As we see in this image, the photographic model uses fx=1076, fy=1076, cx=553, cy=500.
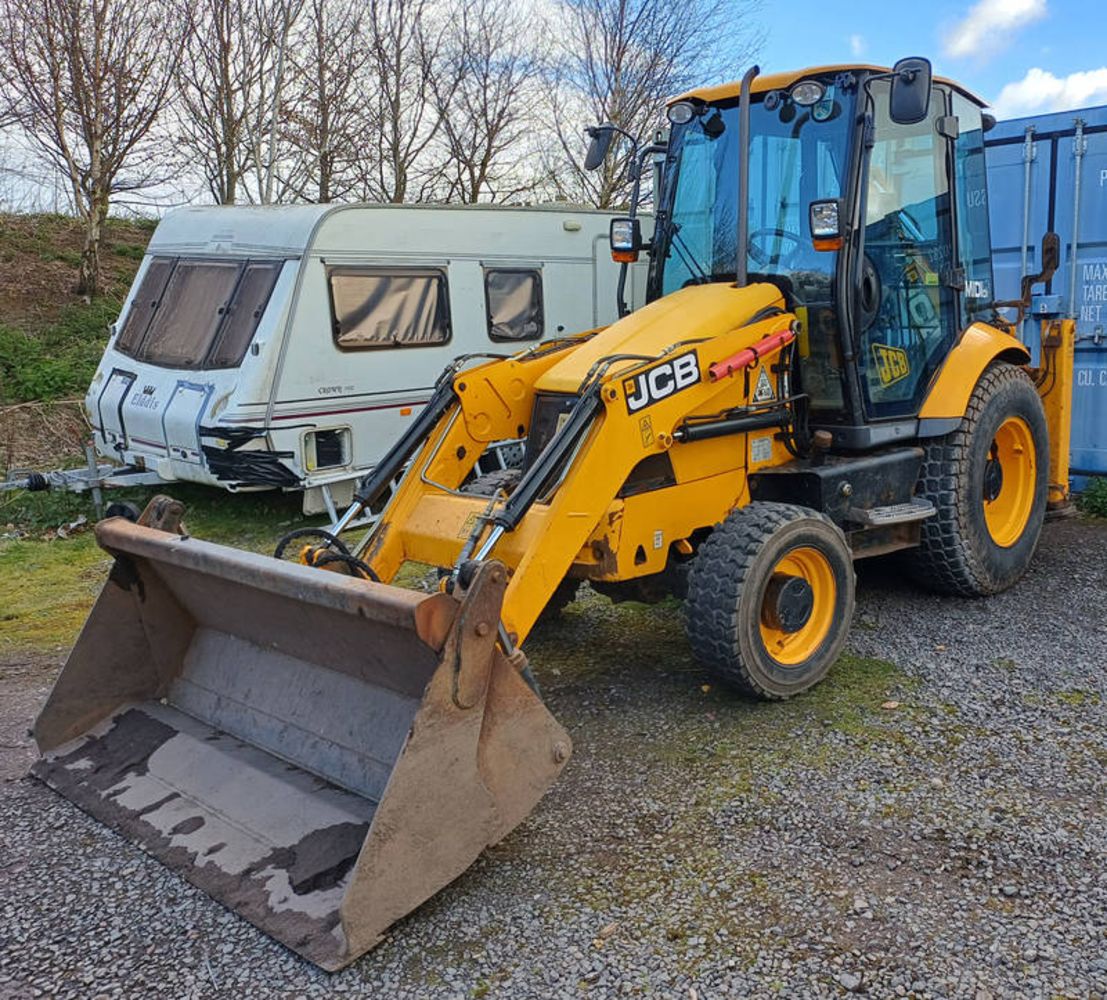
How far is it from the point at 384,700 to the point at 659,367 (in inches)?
70.5

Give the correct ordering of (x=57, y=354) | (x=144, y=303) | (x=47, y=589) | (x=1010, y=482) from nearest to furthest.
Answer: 1. (x=1010, y=482)
2. (x=47, y=589)
3. (x=144, y=303)
4. (x=57, y=354)

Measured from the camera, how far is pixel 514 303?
9.79 meters

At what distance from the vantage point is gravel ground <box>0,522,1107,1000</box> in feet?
9.87

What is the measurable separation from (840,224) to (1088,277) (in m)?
3.84

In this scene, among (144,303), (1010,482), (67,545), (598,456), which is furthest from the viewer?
(144,303)

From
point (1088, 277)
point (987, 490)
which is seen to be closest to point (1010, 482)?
point (987, 490)

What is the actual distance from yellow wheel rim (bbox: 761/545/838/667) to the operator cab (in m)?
0.80

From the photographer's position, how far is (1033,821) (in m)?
3.72

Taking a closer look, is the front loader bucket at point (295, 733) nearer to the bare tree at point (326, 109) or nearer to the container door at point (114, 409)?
the container door at point (114, 409)

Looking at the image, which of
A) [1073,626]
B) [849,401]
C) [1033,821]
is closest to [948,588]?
[1073,626]

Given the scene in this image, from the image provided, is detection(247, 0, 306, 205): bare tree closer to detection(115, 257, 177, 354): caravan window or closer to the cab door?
detection(115, 257, 177, 354): caravan window

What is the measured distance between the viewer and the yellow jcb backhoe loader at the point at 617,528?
3283 mm

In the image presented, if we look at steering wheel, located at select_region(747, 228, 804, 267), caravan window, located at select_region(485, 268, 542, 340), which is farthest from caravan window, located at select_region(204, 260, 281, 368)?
steering wheel, located at select_region(747, 228, 804, 267)

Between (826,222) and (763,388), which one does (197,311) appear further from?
(826,222)
